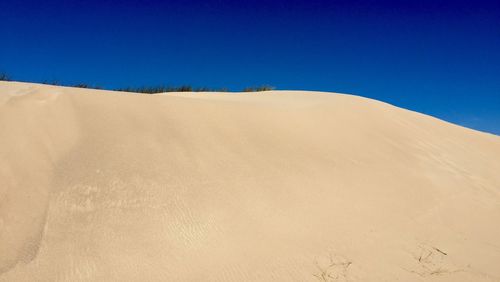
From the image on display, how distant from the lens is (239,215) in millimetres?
2602

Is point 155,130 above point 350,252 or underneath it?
above

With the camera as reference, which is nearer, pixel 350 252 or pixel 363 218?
pixel 350 252

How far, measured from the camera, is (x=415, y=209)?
3.08 meters

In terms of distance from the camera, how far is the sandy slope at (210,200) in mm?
2111

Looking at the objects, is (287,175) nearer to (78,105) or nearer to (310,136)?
(310,136)

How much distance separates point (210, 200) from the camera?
266cm

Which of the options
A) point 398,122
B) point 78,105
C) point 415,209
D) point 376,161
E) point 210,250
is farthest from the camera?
point 398,122

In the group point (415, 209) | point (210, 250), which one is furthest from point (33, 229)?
point (415, 209)

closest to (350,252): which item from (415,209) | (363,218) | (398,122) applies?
(363,218)

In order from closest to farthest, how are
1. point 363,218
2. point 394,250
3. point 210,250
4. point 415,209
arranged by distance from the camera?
1. point 210,250
2. point 394,250
3. point 363,218
4. point 415,209

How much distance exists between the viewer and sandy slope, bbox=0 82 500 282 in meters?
2.11

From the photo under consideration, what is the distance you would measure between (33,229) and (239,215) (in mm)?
1309

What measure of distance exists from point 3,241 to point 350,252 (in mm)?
2117

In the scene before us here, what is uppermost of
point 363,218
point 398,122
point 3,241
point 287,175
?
point 398,122
